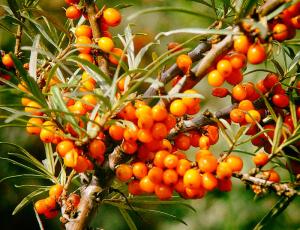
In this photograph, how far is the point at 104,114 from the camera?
0.51 metres

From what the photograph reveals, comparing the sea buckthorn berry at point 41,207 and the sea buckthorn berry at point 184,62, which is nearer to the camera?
the sea buckthorn berry at point 184,62

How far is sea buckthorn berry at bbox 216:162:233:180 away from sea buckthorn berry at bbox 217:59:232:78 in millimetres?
117

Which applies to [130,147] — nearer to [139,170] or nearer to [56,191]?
[139,170]

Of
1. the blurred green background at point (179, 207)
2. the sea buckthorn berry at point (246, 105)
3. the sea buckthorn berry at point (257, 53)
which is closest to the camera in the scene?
the sea buckthorn berry at point (257, 53)

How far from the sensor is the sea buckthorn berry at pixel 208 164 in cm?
53

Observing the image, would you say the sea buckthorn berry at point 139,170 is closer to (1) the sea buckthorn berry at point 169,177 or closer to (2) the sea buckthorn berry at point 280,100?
(1) the sea buckthorn berry at point 169,177

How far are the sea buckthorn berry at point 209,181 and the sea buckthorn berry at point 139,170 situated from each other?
76mm

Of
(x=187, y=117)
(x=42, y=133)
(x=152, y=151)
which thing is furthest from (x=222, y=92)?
(x=42, y=133)

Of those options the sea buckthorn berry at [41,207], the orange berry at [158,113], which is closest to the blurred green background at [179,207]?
the sea buckthorn berry at [41,207]

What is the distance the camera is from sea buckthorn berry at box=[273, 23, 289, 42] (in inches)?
18.8

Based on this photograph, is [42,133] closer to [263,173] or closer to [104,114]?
[104,114]

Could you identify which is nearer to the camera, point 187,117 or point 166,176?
point 166,176

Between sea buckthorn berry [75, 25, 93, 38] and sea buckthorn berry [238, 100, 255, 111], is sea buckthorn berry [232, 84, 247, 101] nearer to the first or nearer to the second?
sea buckthorn berry [238, 100, 255, 111]

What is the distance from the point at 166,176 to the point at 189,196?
A: 0.14ft
